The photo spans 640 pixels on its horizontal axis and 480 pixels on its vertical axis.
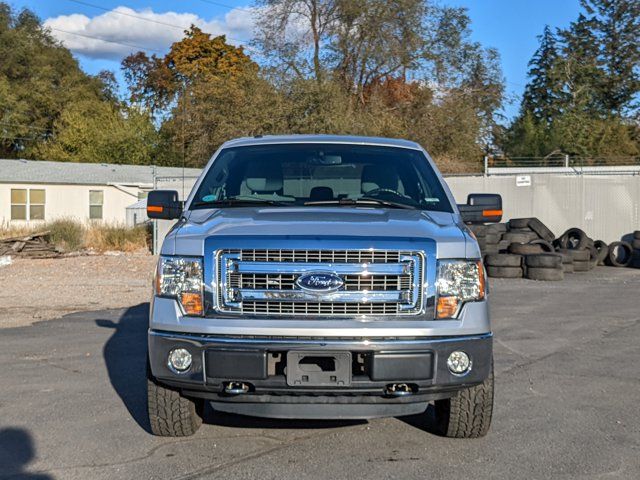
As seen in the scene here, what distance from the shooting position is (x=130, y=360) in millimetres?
8352

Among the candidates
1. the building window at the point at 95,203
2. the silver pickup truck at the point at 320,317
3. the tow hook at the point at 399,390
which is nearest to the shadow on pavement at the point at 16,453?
the silver pickup truck at the point at 320,317

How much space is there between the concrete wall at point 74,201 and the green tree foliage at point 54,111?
548 inches

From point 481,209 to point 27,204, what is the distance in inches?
1204

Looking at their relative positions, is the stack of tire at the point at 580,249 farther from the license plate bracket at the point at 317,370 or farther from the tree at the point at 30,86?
the tree at the point at 30,86

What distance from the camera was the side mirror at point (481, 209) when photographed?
20.9 feet

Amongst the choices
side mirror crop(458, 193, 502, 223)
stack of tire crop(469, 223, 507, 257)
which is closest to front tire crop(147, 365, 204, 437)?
side mirror crop(458, 193, 502, 223)

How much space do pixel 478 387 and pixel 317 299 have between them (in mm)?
1240

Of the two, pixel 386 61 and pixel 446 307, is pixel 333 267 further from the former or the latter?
pixel 386 61

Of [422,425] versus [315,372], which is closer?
[315,372]

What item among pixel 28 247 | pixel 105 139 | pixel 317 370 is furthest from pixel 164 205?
pixel 105 139

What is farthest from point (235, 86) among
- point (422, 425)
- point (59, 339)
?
point (422, 425)

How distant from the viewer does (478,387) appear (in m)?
5.19

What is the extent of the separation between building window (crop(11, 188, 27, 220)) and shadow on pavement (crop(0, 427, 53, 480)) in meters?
29.8

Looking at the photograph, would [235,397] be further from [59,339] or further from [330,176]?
[59,339]
